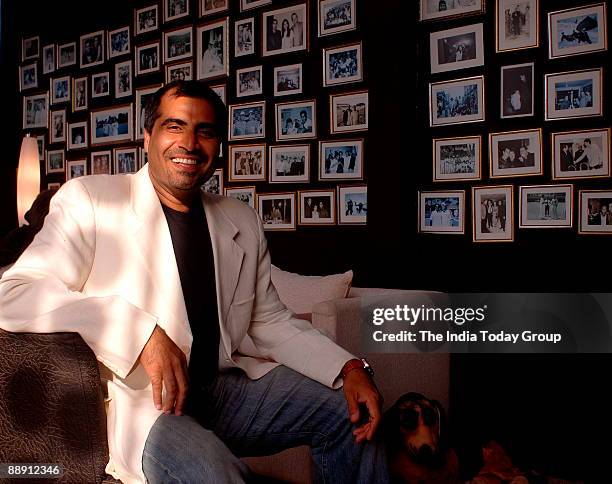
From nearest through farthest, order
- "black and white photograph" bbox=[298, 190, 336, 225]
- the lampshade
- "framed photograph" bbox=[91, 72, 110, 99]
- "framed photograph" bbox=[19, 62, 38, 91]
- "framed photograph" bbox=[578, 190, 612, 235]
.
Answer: "framed photograph" bbox=[578, 190, 612, 235]
"black and white photograph" bbox=[298, 190, 336, 225]
the lampshade
"framed photograph" bbox=[91, 72, 110, 99]
"framed photograph" bbox=[19, 62, 38, 91]

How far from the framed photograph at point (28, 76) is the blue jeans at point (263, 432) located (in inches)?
211

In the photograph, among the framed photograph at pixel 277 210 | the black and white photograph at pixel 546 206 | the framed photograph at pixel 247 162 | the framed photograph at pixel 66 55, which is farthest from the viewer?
the framed photograph at pixel 66 55

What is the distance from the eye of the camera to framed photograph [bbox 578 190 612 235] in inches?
122

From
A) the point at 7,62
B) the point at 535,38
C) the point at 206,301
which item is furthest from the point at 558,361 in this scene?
the point at 7,62

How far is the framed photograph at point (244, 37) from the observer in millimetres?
4488

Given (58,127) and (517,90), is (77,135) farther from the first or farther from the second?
(517,90)

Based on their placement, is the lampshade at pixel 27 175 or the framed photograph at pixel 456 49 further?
the lampshade at pixel 27 175

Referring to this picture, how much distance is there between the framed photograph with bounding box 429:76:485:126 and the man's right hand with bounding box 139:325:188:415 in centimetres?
255

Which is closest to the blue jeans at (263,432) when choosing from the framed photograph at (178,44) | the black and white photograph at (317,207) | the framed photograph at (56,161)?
the black and white photograph at (317,207)

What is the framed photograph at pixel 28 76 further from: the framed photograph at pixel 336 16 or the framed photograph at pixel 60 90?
the framed photograph at pixel 336 16

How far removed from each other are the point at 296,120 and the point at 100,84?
2.15 m

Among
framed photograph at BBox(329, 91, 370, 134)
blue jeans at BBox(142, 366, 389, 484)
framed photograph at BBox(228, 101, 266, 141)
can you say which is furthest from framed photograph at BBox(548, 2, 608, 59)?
blue jeans at BBox(142, 366, 389, 484)

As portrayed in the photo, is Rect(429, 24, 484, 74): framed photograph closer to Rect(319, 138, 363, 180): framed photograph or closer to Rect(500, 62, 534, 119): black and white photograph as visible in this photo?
Rect(500, 62, 534, 119): black and white photograph

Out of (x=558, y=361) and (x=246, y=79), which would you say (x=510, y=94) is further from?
(x=246, y=79)
